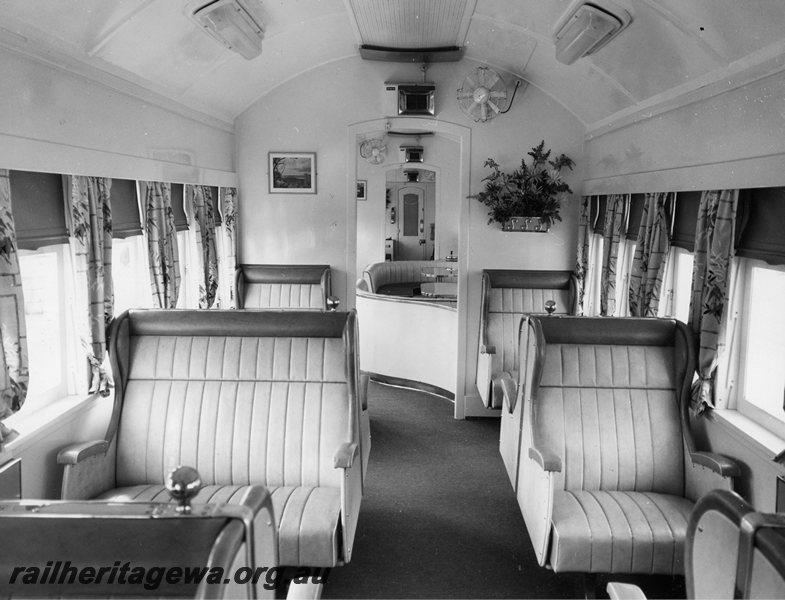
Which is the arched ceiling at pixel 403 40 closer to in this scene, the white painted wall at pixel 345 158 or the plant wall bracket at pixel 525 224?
the white painted wall at pixel 345 158

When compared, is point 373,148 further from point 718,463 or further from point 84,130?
point 718,463

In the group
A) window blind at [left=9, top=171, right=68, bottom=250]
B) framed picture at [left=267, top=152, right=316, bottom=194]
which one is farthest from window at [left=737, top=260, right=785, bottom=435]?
framed picture at [left=267, top=152, right=316, bottom=194]

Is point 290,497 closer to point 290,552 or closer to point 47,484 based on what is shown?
point 290,552

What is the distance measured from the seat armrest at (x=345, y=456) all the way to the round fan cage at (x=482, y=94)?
3881mm

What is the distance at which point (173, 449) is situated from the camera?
3562 mm

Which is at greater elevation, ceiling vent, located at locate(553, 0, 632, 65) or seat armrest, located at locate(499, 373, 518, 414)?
ceiling vent, located at locate(553, 0, 632, 65)

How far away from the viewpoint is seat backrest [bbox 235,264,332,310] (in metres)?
6.65

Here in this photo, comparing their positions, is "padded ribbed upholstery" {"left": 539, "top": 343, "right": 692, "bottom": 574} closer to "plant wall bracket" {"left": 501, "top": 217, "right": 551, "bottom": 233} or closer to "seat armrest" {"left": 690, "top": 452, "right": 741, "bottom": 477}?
"seat armrest" {"left": 690, "top": 452, "right": 741, "bottom": 477}

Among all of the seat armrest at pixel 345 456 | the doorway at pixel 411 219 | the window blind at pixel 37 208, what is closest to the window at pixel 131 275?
the window blind at pixel 37 208

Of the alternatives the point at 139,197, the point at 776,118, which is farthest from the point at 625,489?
the point at 139,197

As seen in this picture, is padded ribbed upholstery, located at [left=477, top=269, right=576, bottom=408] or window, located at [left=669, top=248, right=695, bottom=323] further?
padded ribbed upholstery, located at [left=477, top=269, right=576, bottom=408]

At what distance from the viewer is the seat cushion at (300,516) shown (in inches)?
120

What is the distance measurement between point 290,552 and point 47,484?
1300 millimetres

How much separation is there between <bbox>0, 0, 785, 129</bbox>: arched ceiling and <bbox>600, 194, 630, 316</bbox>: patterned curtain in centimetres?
74
